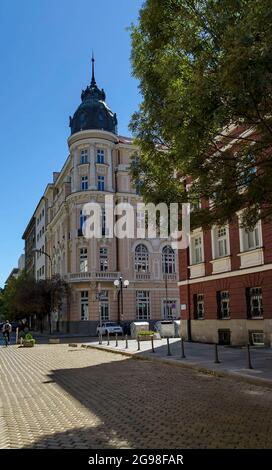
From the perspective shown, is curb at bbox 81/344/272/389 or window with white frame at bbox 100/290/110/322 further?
window with white frame at bbox 100/290/110/322

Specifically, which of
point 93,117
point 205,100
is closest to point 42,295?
point 93,117

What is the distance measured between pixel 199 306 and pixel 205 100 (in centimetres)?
1927

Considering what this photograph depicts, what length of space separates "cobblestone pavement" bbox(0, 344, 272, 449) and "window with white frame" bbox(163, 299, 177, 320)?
37.6 metres

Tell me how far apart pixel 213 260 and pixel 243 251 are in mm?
2775

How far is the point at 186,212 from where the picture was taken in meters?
12.6

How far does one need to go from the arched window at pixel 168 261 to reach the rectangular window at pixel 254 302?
32136mm

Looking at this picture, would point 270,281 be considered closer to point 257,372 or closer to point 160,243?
point 257,372

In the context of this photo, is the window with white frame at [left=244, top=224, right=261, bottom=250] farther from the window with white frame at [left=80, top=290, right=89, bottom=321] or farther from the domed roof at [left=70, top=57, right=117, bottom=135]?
the domed roof at [left=70, top=57, right=117, bottom=135]

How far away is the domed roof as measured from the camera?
52469 mm

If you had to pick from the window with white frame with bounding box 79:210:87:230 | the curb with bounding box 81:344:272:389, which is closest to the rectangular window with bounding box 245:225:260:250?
the curb with bounding box 81:344:272:389

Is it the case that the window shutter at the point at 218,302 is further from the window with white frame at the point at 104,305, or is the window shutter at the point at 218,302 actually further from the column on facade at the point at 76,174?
the column on facade at the point at 76,174

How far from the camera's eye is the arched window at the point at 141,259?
53344 millimetres

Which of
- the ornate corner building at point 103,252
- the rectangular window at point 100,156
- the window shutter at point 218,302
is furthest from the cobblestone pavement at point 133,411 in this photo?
the rectangular window at point 100,156
